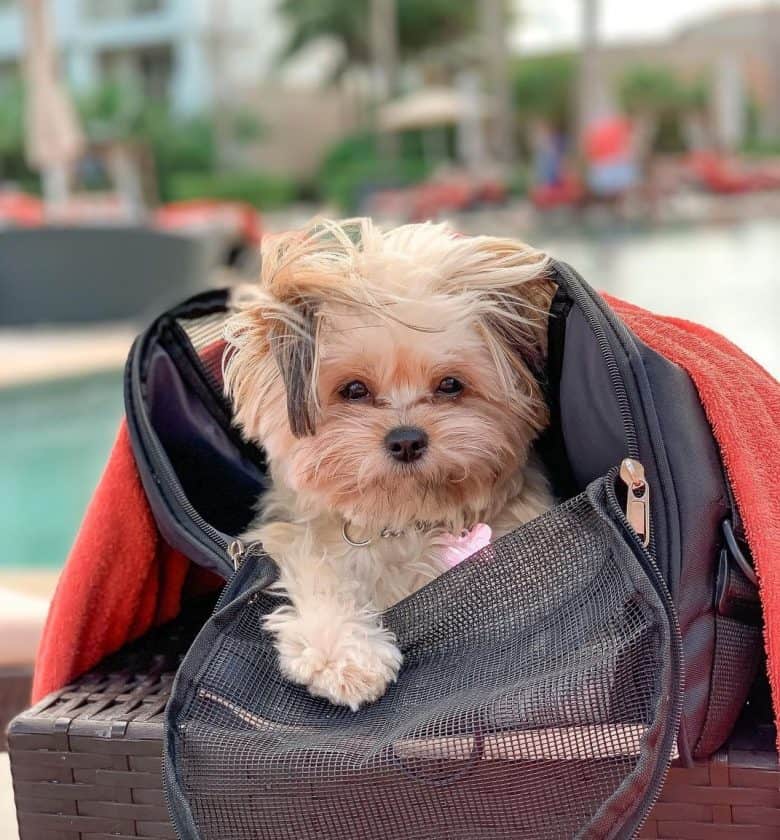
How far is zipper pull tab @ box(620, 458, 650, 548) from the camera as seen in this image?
6.06 feet

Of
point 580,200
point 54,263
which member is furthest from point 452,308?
point 580,200

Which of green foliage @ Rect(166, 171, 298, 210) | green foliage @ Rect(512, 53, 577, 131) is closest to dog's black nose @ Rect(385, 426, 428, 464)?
green foliage @ Rect(166, 171, 298, 210)

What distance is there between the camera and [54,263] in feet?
31.9

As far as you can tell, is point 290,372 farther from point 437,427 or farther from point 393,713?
point 393,713

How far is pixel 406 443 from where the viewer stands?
221 cm

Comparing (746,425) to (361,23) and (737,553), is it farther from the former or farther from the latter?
(361,23)

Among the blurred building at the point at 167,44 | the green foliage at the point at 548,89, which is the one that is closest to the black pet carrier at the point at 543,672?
the blurred building at the point at 167,44

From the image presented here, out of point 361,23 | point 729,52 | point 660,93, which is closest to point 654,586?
point 660,93

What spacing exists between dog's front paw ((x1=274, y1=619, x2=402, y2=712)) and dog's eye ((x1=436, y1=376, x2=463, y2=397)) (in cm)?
53

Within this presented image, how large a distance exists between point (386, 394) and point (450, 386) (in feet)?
0.42

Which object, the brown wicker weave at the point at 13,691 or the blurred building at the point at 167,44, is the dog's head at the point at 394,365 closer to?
the brown wicker weave at the point at 13,691

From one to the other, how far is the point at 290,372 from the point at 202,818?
2.63 ft

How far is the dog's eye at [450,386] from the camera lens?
7.53ft

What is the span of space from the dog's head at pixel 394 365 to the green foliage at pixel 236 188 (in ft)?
106
